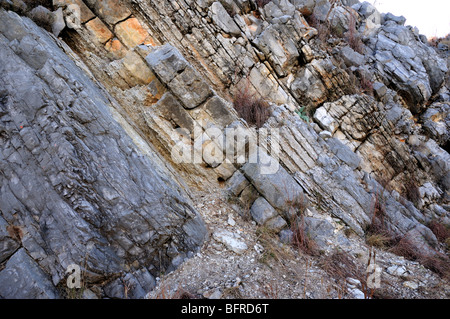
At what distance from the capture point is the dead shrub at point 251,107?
18.7ft

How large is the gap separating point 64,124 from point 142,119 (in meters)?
1.77

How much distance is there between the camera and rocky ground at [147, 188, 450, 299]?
3100 millimetres

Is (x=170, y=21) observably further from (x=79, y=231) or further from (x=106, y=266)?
(x=106, y=266)

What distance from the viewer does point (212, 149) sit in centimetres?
491

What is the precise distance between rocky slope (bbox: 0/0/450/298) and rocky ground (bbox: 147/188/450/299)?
0.10 feet

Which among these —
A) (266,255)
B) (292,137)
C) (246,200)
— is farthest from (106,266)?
(292,137)

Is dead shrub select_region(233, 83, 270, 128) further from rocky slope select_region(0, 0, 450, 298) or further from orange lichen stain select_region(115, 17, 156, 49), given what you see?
orange lichen stain select_region(115, 17, 156, 49)

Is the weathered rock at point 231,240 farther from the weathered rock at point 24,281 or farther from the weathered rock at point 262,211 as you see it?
the weathered rock at point 24,281

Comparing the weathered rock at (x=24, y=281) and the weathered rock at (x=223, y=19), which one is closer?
the weathered rock at (x=24, y=281)

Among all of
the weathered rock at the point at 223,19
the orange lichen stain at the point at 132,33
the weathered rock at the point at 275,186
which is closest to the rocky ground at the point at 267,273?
the weathered rock at the point at 275,186

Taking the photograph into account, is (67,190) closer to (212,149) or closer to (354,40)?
(212,149)

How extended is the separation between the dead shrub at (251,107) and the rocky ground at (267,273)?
8.17ft

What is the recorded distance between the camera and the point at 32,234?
2.89m

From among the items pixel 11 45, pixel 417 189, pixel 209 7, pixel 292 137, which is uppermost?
pixel 11 45
